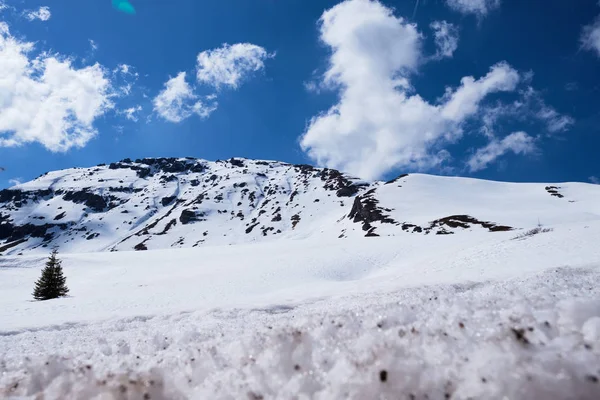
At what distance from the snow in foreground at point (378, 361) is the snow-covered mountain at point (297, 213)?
44.5 metres

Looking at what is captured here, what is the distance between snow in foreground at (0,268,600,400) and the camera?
302cm

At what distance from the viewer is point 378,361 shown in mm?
3555

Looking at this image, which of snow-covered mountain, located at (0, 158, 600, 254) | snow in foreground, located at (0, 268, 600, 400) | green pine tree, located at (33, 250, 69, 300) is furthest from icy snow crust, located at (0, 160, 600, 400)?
snow-covered mountain, located at (0, 158, 600, 254)

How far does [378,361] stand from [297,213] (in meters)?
136

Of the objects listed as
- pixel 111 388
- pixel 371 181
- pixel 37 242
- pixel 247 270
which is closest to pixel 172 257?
pixel 247 270

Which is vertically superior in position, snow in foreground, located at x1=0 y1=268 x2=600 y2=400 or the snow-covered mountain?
the snow-covered mountain

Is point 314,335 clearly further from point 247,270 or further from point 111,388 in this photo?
point 247,270

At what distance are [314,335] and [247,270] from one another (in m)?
22.8

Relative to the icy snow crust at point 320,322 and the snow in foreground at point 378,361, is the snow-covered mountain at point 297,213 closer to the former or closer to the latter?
the icy snow crust at point 320,322

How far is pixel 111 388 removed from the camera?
4.00 m

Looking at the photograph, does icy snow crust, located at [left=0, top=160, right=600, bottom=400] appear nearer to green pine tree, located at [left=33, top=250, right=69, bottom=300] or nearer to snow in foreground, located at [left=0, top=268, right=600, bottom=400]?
snow in foreground, located at [left=0, top=268, right=600, bottom=400]

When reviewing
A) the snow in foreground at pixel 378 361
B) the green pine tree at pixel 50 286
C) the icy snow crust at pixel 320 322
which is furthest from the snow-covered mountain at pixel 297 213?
the snow in foreground at pixel 378 361

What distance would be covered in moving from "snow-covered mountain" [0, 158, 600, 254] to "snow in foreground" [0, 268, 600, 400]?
146 ft

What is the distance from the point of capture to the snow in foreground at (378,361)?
3.02m
